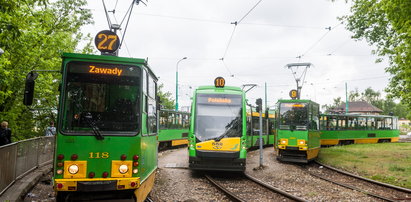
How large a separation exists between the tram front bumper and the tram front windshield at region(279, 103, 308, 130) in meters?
11.9

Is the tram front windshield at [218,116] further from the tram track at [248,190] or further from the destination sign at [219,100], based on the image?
the tram track at [248,190]

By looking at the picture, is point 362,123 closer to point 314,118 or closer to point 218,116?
point 314,118

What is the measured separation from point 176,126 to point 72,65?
62.5 feet

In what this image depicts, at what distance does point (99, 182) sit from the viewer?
18.5ft

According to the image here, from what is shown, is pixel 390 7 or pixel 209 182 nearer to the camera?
pixel 390 7

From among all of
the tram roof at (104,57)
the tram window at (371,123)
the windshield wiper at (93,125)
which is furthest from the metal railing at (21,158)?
the tram window at (371,123)

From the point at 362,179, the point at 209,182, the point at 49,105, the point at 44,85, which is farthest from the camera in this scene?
the point at 49,105

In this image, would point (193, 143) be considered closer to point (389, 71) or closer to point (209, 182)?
point (209, 182)

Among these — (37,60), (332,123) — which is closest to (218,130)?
(37,60)

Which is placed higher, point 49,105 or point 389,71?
point 389,71

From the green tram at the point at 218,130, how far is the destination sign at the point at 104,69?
589cm

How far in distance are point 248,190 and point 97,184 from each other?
535 centimetres

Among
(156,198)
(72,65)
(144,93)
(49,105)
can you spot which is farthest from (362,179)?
(49,105)

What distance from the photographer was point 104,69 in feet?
19.7
